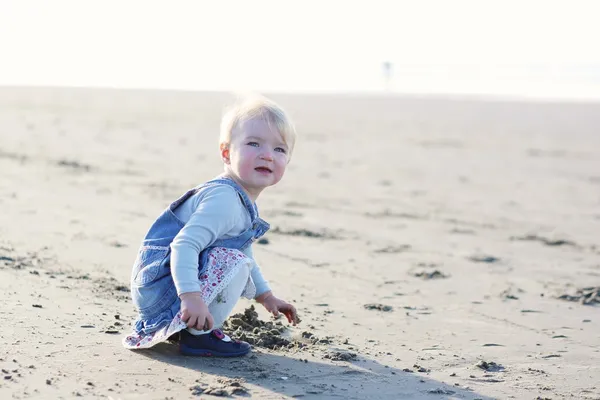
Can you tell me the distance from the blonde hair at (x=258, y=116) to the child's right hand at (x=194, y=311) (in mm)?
621

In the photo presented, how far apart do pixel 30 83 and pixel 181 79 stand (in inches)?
260

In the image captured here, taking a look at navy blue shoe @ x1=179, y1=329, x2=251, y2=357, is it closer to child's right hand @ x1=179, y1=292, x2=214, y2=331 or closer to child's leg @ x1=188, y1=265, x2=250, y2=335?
child's leg @ x1=188, y1=265, x2=250, y2=335

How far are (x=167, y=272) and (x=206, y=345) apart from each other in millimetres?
300

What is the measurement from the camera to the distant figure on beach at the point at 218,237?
291 centimetres

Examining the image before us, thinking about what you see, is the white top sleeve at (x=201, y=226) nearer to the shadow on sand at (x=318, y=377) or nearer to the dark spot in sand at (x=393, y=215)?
the shadow on sand at (x=318, y=377)

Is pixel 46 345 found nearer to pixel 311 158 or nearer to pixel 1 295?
pixel 1 295

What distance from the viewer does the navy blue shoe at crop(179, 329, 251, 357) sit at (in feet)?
9.96

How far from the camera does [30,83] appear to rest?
73.9ft

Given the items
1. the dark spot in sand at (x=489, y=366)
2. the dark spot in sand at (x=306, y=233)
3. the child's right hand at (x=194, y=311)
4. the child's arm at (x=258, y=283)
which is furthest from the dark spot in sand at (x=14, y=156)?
the dark spot in sand at (x=489, y=366)

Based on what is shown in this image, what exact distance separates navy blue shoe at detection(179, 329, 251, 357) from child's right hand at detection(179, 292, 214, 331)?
241mm

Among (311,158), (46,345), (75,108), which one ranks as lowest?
(46,345)

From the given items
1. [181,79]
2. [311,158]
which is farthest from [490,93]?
[311,158]

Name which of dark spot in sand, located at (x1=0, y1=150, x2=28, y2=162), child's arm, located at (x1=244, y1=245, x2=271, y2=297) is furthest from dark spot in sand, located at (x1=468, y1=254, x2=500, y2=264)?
dark spot in sand, located at (x1=0, y1=150, x2=28, y2=162)

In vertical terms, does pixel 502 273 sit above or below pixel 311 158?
below
